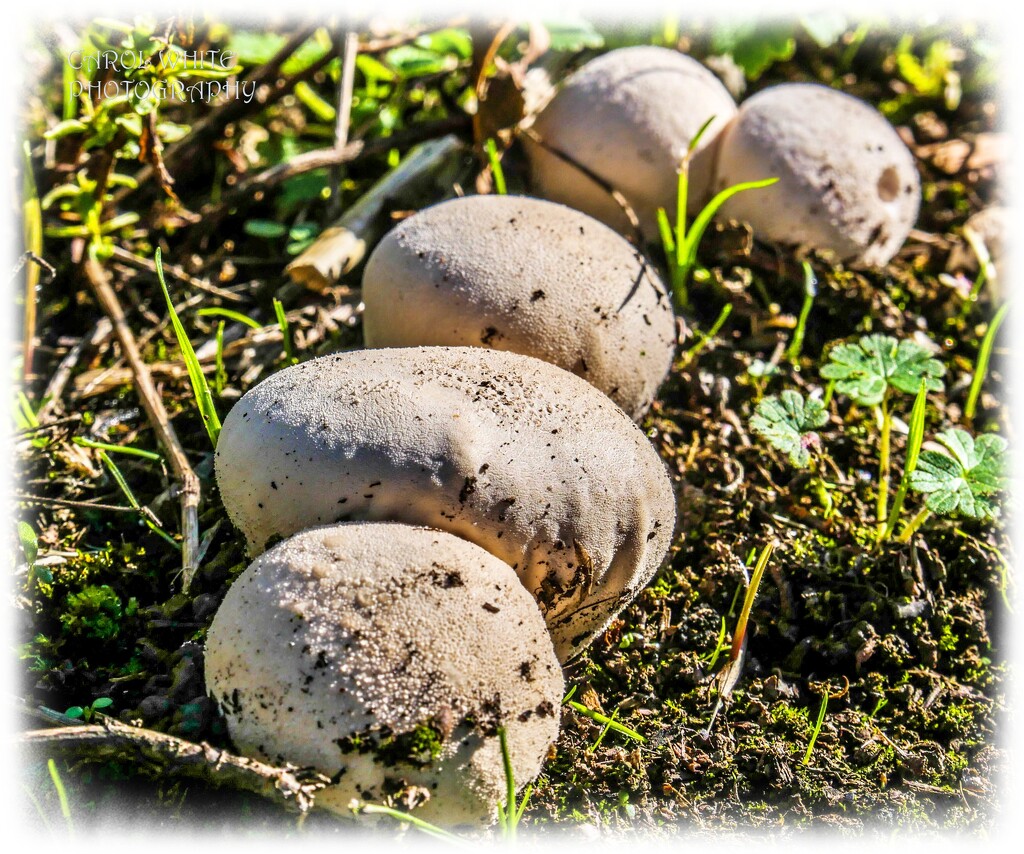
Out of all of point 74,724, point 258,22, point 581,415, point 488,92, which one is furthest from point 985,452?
point 258,22

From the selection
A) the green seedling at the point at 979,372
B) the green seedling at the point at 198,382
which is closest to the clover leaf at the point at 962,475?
the green seedling at the point at 979,372

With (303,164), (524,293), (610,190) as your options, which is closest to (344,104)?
(303,164)

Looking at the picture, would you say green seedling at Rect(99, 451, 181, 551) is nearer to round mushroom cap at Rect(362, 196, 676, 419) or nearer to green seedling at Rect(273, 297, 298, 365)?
green seedling at Rect(273, 297, 298, 365)

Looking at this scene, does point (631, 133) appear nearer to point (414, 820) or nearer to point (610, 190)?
point (610, 190)

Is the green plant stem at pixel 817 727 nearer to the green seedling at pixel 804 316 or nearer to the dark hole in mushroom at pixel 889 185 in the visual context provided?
the green seedling at pixel 804 316

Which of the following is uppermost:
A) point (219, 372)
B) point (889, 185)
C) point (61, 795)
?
point (889, 185)

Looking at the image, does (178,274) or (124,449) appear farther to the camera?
(178,274)

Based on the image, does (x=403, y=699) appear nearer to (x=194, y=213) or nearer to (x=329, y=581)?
(x=329, y=581)
